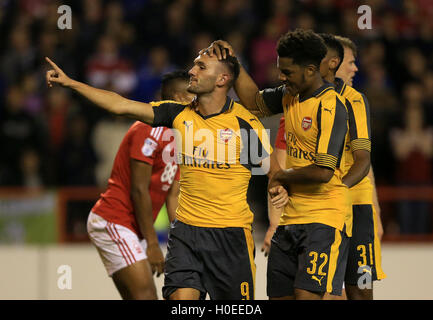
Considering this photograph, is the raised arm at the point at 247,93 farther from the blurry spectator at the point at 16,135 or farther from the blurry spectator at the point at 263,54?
the blurry spectator at the point at 263,54

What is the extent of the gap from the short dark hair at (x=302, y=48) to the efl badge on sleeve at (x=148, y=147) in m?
1.41

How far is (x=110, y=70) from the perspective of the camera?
1030 centimetres

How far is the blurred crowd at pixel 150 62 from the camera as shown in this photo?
9.63 meters

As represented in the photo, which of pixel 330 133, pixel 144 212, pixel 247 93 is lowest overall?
pixel 144 212

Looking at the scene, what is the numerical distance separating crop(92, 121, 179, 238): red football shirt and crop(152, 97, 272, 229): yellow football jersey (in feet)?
2.99

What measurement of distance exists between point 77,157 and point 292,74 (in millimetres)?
5090

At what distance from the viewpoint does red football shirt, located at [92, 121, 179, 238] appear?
6.04m

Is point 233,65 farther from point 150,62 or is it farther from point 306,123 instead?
point 150,62

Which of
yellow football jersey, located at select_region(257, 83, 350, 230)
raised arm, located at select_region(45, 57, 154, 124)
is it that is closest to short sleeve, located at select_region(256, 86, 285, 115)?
yellow football jersey, located at select_region(257, 83, 350, 230)

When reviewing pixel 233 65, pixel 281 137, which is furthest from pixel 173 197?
pixel 233 65

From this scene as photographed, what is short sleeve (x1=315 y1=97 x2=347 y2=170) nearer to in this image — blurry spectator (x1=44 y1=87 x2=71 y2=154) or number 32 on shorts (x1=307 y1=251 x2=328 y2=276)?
number 32 on shorts (x1=307 y1=251 x2=328 y2=276)

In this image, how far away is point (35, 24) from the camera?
11.1m

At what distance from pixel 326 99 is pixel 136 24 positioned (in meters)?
6.62
